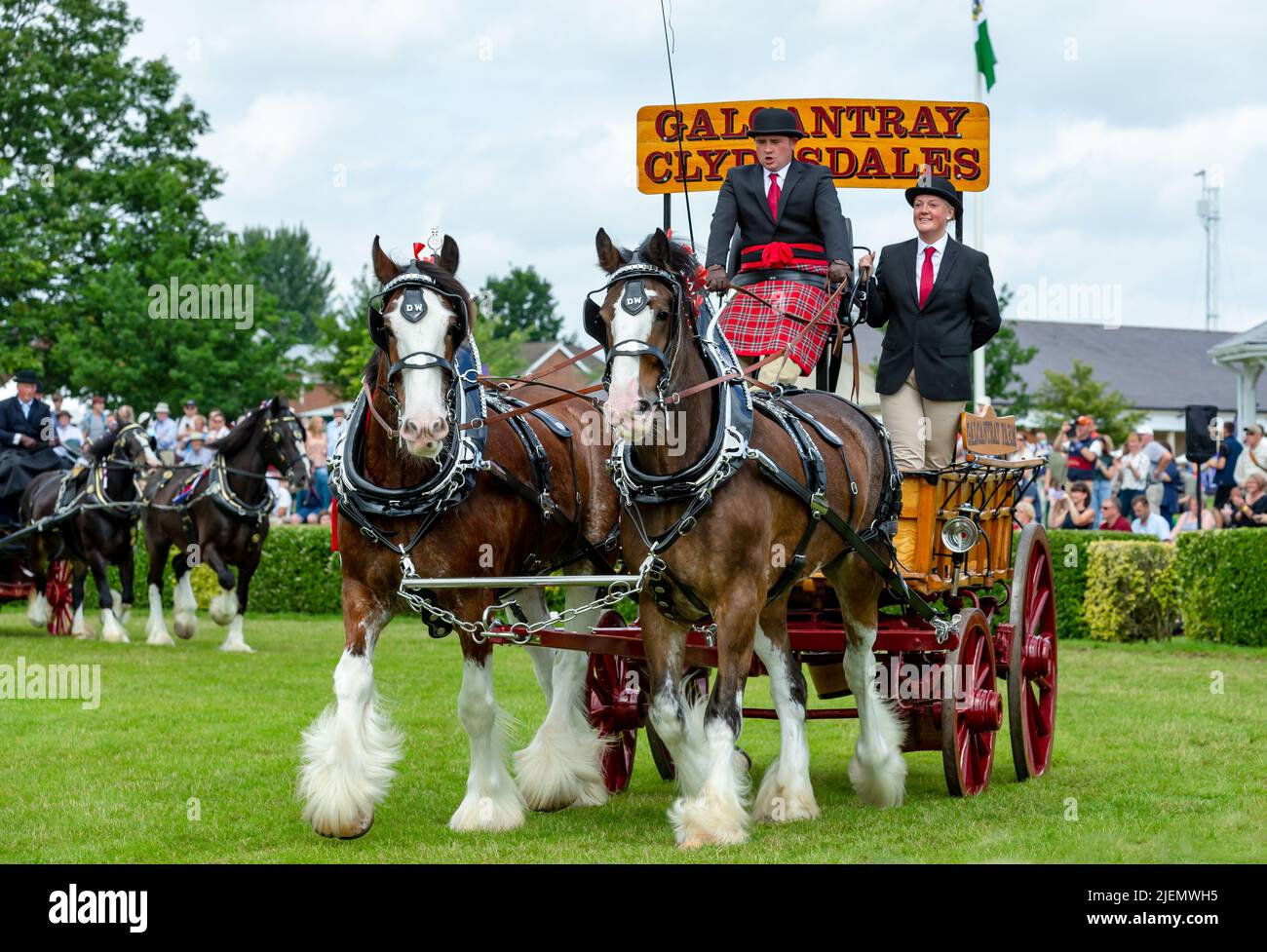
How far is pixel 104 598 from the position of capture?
17.5m

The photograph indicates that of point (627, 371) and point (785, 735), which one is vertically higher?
point (627, 371)

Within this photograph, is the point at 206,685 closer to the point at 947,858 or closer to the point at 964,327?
the point at 964,327

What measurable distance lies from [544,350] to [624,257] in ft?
229

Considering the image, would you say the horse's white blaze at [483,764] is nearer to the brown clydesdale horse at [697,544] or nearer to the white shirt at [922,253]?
the brown clydesdale horse at [697,544]

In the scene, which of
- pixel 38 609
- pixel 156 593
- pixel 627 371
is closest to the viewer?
pixel 627 371

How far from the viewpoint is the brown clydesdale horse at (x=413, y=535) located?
6.51 m

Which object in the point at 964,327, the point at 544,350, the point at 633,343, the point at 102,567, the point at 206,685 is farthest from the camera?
the point at 544,350

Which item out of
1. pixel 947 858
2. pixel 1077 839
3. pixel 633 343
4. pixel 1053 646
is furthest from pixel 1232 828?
pixel 633 343

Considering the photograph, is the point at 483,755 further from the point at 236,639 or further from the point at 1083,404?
the point at 1083,404

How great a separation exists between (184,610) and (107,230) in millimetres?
28463

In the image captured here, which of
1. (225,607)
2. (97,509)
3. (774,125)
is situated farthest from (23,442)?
(774,125)

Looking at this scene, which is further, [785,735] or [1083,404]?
[1083,404]

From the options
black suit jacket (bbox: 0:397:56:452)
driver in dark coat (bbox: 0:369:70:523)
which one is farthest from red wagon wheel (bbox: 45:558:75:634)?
black suit jacket (bbox: 0:397:56:452)

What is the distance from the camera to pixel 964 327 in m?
8.45
